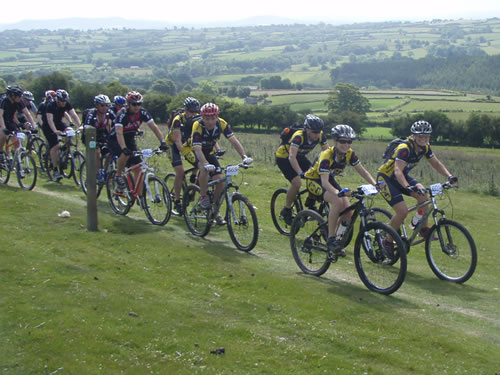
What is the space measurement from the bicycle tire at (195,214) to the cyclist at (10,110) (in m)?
7.76

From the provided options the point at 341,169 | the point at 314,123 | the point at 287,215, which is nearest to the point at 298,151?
the point at 314,123

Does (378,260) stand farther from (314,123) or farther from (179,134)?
(179,134)

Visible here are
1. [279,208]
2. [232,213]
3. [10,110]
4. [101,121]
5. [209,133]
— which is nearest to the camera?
[232,213]

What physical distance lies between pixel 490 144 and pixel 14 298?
74653 millimetres

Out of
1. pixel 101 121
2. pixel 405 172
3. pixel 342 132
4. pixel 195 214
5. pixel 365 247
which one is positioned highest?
pixel 342 132

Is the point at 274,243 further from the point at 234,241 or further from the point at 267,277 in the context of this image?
the point at 267,277

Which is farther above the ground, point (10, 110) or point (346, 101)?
point (10, 110)

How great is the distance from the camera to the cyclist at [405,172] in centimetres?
1273

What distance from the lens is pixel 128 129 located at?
1673cm

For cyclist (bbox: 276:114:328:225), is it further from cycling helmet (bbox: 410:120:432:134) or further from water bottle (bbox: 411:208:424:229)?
water bottle (bbox: 411:208:424:229)

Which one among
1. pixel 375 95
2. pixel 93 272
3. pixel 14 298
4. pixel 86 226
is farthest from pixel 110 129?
pixel 375 95

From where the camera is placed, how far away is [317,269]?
1241 centimetres

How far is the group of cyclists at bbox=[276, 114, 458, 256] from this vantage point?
11.9 meters

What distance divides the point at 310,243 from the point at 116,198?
669 centimetres
